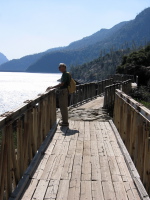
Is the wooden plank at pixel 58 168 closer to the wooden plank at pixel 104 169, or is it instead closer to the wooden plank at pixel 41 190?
the wooden plank at pixel 41 190

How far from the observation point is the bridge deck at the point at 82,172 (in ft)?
15.0

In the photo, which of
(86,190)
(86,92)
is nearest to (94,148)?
(86,190)

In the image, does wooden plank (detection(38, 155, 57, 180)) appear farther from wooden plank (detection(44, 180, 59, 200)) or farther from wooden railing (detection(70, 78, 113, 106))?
wooden railing (detection(70, 78, 113, 106))

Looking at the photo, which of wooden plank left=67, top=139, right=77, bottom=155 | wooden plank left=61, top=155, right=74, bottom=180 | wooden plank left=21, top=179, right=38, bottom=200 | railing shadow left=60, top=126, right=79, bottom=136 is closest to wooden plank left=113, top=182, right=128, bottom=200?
wooden plank left=61, top=155, right=74, bottom=180

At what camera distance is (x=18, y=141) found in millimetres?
4715

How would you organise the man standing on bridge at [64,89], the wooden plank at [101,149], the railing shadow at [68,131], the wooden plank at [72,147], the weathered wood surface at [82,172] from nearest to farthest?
the weathered wood surface at [82,172]
the wooden plank at [101,149]
the wooden plank at [72,147]
the railing shadow at [68,131]
the man standing on bridge at [64,89]

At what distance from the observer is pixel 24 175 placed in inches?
199

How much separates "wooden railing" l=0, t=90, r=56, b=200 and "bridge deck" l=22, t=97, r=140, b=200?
0.31m

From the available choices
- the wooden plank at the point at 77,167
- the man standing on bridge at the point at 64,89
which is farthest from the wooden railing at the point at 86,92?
the wooden plank at the point at 77,167

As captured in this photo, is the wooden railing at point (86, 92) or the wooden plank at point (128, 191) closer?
the wooden plank at point (128, 191)

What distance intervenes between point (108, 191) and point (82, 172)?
90 cm

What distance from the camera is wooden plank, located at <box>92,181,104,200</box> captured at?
445 centimetres

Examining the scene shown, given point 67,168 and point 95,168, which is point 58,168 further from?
point 95,168

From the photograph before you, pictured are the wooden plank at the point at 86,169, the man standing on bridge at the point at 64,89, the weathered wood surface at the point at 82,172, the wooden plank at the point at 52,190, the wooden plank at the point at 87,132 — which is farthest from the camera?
the man standing on bridge at the point at 64,89
